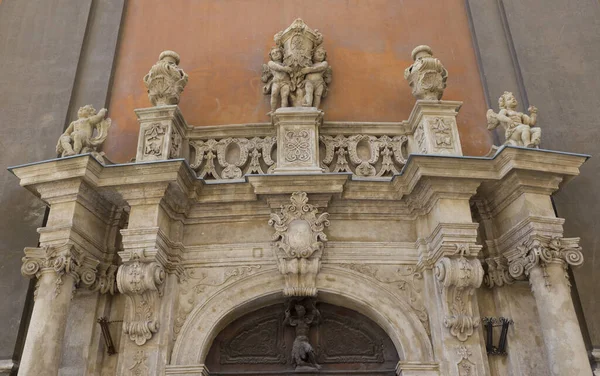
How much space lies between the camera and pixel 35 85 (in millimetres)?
7883

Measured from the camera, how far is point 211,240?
6.35 metres

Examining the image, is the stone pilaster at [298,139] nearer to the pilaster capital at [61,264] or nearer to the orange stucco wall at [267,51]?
the orange stucco wall at [267,51]

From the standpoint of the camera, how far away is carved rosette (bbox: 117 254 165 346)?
5.62 meters

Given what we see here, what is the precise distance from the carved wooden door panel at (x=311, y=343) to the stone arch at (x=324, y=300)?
0.17 metres

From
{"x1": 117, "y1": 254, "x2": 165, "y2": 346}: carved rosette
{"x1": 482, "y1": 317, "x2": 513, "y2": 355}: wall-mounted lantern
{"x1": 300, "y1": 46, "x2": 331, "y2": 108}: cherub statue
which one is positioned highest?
{"x1": 300, "y1": 46, "x2": 331, "y2": 108}: cherub statue

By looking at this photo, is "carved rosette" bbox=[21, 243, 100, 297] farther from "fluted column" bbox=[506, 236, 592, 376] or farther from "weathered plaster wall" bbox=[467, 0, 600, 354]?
"weathered plaster wall" bbox=[467, 0, 600, 354]

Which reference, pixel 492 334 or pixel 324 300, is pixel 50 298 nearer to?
pixel 324 300

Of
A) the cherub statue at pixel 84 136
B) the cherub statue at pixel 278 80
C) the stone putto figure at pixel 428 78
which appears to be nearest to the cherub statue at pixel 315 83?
the cherub statue at pixel 278 80

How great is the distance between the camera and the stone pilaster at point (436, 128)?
638 cm

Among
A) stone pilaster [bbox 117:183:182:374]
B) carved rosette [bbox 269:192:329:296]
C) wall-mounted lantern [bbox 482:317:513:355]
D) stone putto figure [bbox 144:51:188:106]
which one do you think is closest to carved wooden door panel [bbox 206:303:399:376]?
carved rosette [bbox 269:192:329:296]

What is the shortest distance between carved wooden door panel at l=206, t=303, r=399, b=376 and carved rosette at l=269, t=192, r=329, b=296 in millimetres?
455

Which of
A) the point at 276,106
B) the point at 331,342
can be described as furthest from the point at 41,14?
the point at 331,342

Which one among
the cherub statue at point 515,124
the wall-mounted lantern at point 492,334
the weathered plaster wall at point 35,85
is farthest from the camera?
the weathered plaster wall at point 35,85

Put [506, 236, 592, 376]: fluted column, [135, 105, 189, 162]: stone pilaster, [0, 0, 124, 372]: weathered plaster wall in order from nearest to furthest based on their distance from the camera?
1. [506, 236, 592, 376]: fluted column
2. [135, 105, 189, 162]: stone pilaster
3. [0, 0, 124, 372]: weathered plaster wall
